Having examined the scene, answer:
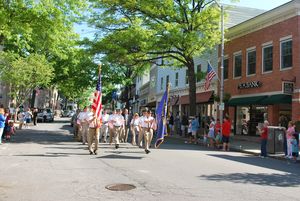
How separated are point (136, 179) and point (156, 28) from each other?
16.8 m

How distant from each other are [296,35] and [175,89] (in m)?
19.0

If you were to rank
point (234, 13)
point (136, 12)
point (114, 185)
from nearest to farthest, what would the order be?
1. point (114, 185)
2. point (136, 12)
3. point (234, 13)

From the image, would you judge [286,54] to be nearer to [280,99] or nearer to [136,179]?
[280,99]

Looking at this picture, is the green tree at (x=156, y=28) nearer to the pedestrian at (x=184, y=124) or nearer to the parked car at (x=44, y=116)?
the pedestrian at (x=184, y=124)

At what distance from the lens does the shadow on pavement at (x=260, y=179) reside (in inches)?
359

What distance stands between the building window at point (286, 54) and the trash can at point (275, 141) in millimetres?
6482

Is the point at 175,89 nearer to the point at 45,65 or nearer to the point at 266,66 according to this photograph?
the point at 45,65

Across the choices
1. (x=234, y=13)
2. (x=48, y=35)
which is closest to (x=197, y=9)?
(x=234, y=13)

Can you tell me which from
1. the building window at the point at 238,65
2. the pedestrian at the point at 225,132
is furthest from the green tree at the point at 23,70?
the pedestrian at the point at 225,132

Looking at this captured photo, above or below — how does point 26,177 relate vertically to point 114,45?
below

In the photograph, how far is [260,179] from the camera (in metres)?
9.65

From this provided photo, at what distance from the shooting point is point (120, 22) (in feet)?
86.9

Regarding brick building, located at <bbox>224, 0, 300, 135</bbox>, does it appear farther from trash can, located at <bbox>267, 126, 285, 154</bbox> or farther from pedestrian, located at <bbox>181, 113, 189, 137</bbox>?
trash can, located at <bbox>267, 126, 285, 154</bbox>

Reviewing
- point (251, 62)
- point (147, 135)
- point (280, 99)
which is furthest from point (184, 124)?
point (147, 135)
